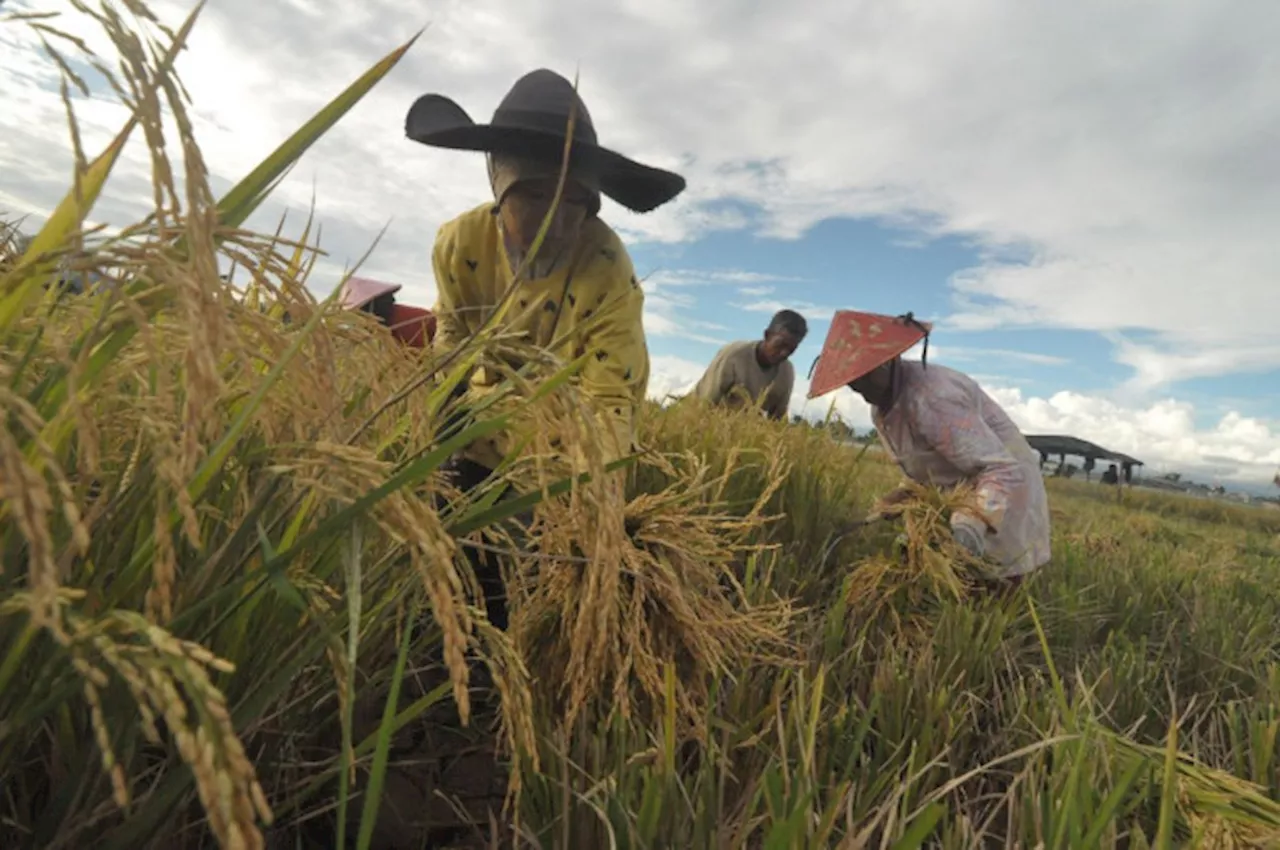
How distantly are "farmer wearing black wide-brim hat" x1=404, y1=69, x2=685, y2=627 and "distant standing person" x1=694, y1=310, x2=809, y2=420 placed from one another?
4.41 metres

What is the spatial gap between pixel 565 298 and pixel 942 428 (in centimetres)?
186

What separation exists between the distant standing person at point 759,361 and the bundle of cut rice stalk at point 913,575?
4134mm

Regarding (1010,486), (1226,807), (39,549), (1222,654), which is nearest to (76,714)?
(39,549)

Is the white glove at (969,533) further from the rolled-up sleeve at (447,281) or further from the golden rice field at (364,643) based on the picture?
the rolled-up sleeve at (447,281)

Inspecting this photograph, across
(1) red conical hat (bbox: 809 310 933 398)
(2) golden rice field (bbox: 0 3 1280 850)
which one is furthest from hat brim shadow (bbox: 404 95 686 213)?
(1) red conical hat (bbox: 809 310 933 398)

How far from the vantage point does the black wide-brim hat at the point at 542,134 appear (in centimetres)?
193

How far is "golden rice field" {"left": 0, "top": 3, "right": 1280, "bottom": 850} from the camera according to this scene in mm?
479

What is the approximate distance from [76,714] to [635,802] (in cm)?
64

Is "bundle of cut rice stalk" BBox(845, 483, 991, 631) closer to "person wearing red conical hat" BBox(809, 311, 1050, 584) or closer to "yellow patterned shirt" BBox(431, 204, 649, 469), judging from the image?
"person wearing red conical hat" BBox(809, 311, 1050, 584)

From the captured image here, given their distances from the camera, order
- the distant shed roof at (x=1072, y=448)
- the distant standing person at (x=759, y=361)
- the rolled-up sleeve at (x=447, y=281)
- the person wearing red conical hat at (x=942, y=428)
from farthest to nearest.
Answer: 1. the distant shed roof at (x=1072, y=448)
2. the distant standing person at (x=759, y=361)
3. the person wearing red conical hat at (x=942, y=428)
4. the rolled-up sleeve at (x=447, y=281)

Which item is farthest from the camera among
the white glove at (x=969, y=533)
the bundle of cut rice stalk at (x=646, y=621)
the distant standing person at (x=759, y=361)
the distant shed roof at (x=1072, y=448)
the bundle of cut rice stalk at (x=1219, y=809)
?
the distant shed roof at (x=1072, y=448)

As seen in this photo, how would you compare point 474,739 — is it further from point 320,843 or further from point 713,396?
point 713,396

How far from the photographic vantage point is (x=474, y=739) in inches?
49.3

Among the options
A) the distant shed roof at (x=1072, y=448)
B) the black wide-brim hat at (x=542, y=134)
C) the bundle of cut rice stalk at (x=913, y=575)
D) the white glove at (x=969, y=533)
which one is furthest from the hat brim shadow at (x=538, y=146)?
the distant shed roof at (x=1072, y=448)
